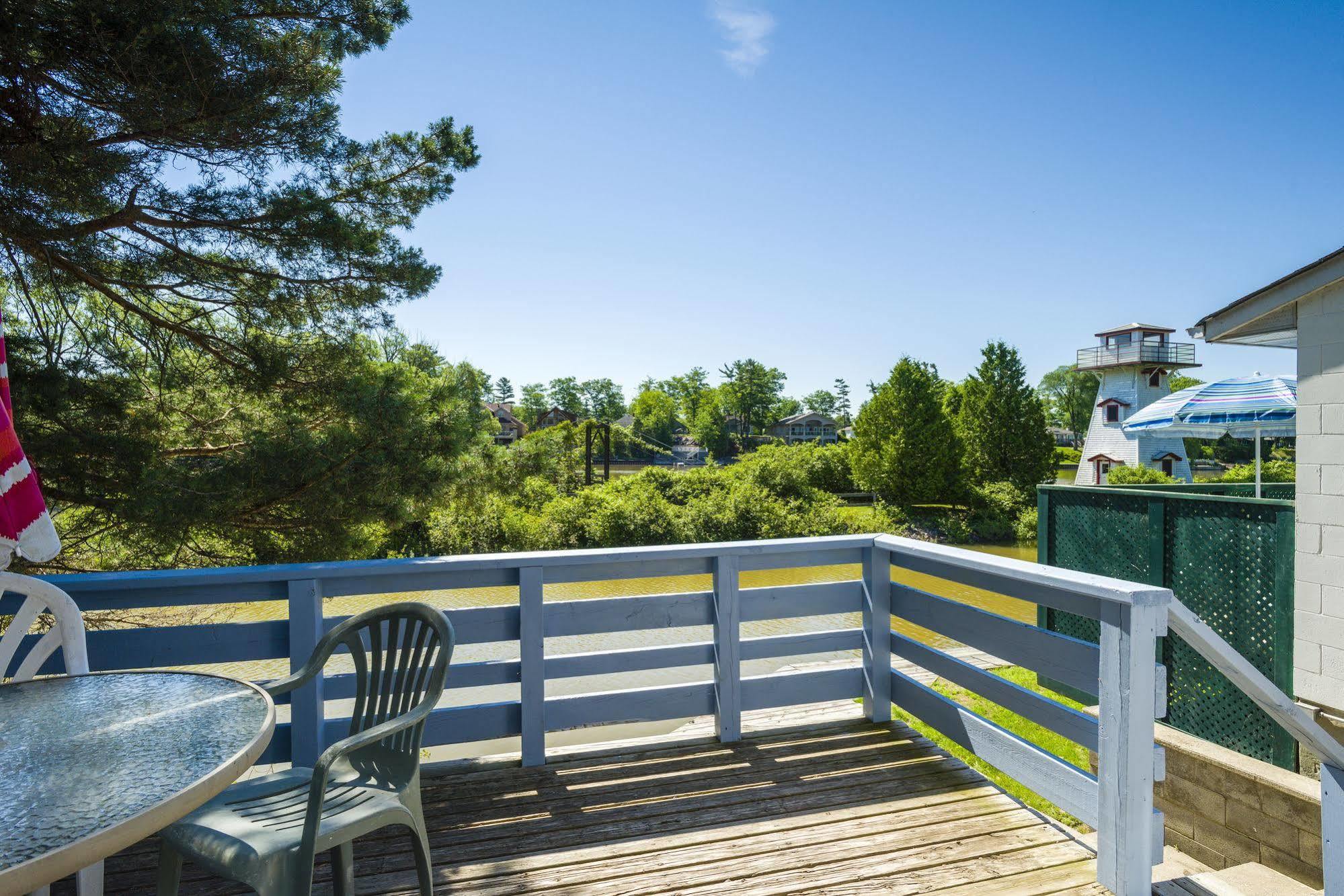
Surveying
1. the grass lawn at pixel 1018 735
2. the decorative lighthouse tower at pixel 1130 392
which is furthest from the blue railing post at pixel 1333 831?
the decorative lighthouse tower at pixel 1130 392

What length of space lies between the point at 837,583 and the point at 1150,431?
5.67 meters

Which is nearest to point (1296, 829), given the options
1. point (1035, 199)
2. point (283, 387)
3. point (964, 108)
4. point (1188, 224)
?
point (283, 387)

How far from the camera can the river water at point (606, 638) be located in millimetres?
5527

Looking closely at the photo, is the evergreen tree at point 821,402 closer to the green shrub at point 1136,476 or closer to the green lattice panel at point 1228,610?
the green shrub at point 1136,476

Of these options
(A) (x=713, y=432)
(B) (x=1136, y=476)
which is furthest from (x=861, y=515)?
(A) (x=713, y=432)

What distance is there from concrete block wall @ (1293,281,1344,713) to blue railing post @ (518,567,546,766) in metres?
3.87

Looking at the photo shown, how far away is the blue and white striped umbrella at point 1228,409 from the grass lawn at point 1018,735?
2730mm

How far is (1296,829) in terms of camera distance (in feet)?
10.2

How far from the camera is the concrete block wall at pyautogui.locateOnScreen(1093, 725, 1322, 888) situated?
3.09m

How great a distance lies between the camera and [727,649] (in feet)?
9.42

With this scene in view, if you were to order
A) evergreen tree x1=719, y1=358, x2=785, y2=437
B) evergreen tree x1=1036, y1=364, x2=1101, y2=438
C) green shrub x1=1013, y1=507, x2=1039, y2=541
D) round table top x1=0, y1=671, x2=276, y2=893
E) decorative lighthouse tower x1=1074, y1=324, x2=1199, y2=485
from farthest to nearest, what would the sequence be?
evergreen tree x1=719, y1=358, x2=785, y2=437
evergreen tree x1=1036, y1=364, x2=1101, y2=438
decorative lighthouse tower x1=1074, y1=324, x2=1199, y2=485
green shrub x1=1013, y1=507, x2=1039, y2=541
round table top x1=0, y1=671, x2=276, y2=893

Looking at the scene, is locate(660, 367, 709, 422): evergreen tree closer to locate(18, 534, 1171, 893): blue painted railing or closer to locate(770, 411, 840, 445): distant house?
locate(770, 411, 840, 445): distant house

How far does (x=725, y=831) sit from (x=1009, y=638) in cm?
110

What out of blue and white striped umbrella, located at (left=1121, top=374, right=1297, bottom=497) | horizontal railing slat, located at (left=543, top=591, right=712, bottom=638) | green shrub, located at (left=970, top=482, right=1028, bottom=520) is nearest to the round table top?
horizontal railing slat, located at (left=543, top=591, right=712, bottom=638)
